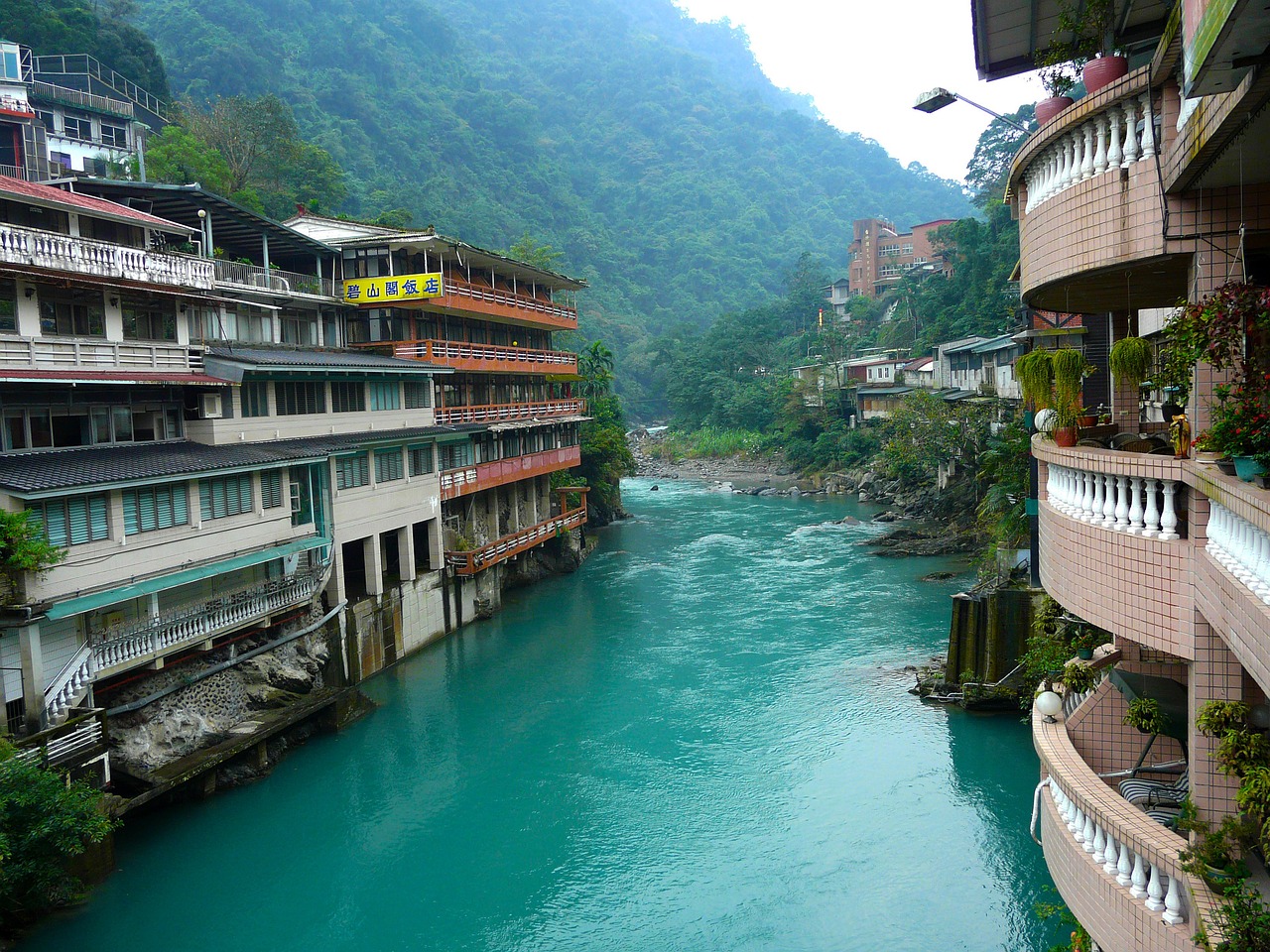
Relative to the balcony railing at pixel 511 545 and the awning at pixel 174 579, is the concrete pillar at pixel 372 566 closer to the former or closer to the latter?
the awning at pixel 174 579

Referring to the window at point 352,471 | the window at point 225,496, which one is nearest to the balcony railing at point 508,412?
the window at point 352,471

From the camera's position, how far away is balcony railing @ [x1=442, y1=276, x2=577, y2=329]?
94.8 feet

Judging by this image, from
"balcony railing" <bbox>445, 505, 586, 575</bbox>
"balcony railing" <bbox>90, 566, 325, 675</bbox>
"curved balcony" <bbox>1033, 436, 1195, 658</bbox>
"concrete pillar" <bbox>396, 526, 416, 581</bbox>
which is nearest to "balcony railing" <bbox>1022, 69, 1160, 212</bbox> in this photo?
"curved balcony" <bbox>1033, 436, 1195, 658</bbox>

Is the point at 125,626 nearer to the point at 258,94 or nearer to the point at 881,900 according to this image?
the point at 881,900

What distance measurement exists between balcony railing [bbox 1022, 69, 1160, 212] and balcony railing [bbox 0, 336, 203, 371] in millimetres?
15660

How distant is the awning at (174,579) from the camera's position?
14.1m

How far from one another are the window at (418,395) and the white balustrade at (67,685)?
43.8 ft

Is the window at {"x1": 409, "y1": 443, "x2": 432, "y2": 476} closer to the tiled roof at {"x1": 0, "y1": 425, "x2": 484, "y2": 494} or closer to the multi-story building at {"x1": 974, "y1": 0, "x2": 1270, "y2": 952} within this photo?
the tiled roof at {"x1": 0, "y1": 425, "x2": 484, "y2": 494}

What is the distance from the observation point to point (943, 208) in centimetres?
13750

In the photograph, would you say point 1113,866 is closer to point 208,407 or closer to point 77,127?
point 208,407

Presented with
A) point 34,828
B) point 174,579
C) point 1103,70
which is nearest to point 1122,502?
point 1103,70

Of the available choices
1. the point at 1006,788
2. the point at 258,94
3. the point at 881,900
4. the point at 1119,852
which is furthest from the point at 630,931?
the point at 258,94

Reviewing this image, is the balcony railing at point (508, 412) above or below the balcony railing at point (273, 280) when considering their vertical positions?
below

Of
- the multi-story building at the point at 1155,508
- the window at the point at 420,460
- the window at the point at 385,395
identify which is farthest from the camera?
the window at the point at 420,460
